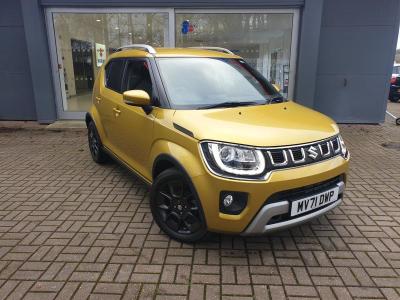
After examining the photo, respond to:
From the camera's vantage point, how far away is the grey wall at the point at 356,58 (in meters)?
8.15

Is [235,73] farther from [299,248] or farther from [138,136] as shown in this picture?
[299,248]

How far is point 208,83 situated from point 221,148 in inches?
47.4

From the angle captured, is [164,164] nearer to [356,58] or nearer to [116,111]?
[116,111]

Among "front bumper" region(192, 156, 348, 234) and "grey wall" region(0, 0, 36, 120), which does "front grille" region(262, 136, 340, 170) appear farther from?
"grey wall" region(0, 0, 36, 120)

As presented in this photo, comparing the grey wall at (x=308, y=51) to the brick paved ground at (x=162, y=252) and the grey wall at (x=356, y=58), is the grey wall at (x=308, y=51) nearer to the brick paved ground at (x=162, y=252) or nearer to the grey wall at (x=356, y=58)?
the grey wall at (x=356, y=58)

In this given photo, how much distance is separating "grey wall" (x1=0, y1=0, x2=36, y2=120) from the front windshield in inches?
262

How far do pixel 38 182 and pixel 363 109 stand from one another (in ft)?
25.6

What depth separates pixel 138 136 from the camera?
377 centimetres

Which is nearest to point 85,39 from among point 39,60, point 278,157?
point 39,60

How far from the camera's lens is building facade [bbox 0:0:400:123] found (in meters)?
8.16

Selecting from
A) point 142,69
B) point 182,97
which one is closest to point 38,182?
point 142,69

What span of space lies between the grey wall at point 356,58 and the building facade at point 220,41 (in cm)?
2

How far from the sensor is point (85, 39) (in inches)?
354

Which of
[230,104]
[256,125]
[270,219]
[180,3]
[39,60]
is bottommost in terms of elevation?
[270,219]
